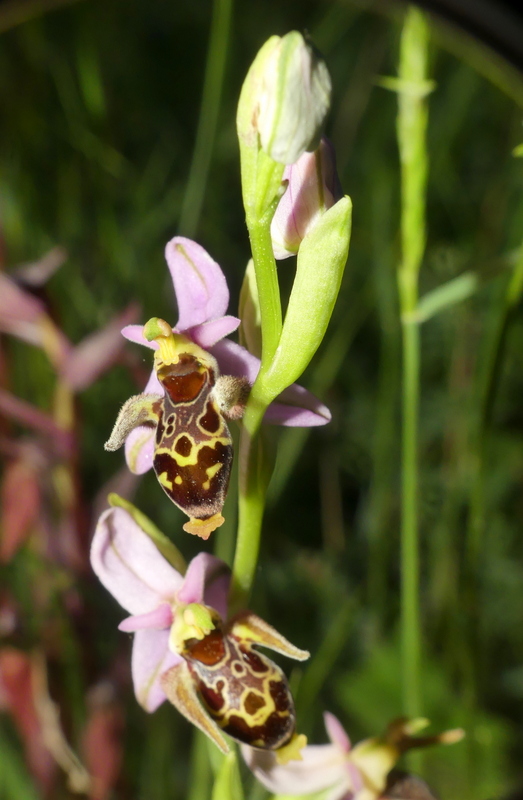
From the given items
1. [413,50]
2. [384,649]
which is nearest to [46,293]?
[413,50]

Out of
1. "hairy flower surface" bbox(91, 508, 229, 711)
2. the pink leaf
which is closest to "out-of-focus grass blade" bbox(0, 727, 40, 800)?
→ the pink leaf

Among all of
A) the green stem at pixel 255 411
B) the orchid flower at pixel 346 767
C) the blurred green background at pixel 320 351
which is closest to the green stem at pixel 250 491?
the green stem at pixel 255 411

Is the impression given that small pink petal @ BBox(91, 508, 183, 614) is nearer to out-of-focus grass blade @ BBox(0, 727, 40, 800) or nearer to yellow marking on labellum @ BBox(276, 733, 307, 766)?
yellow marking on labellum @ BBox(276, 733, 307, 766)

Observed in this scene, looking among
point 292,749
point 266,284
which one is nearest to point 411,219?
point 266,284

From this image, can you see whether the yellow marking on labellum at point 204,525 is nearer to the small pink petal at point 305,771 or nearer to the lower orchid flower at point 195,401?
the lower orchid flower at point 195,401

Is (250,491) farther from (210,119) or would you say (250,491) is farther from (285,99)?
(210,119)

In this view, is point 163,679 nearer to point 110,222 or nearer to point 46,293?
point 46,293
